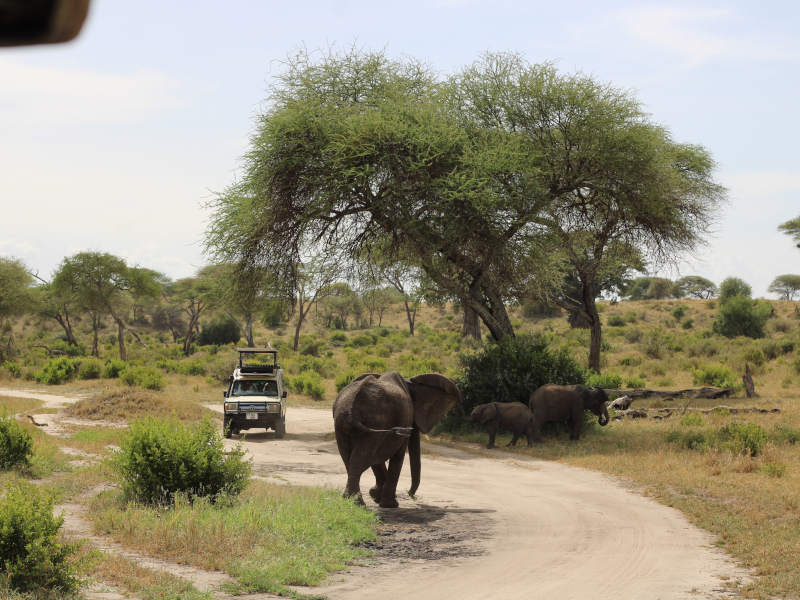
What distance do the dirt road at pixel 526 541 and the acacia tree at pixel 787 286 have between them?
8236cm

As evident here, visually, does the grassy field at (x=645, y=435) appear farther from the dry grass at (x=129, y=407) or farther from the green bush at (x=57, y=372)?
the green bush at (x=57, y=372)

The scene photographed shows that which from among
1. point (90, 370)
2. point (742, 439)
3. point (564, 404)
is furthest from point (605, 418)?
point (90, 370)

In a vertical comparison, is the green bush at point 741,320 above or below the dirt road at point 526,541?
above

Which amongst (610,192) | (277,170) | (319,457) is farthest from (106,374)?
(610,192)

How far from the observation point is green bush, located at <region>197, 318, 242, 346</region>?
68438 millimetres

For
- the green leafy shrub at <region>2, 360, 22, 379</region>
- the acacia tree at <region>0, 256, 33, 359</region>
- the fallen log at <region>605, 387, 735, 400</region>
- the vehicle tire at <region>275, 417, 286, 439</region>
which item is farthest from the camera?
the acacia tree at <region>0, 256, 33, 359</region>

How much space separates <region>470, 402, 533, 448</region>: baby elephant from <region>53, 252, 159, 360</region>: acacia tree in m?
39.5

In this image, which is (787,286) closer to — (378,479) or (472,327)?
(472,327)

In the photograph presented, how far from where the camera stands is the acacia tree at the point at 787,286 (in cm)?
8862

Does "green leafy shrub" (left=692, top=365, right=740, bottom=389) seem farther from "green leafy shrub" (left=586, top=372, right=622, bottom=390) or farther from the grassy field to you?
"green leafy shrub" (left=586, top=372, right=622, bottom=390)

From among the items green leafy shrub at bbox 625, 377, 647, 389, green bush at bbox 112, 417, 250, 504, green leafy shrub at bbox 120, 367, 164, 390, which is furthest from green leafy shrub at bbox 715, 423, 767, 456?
green leafy shrub at bbox 120, 367, 164, 390

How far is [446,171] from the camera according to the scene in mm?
22906

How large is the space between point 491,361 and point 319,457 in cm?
681

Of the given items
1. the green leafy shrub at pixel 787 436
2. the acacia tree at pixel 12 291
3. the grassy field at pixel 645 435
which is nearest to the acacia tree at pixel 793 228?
the grassy field at pixel 645 435
